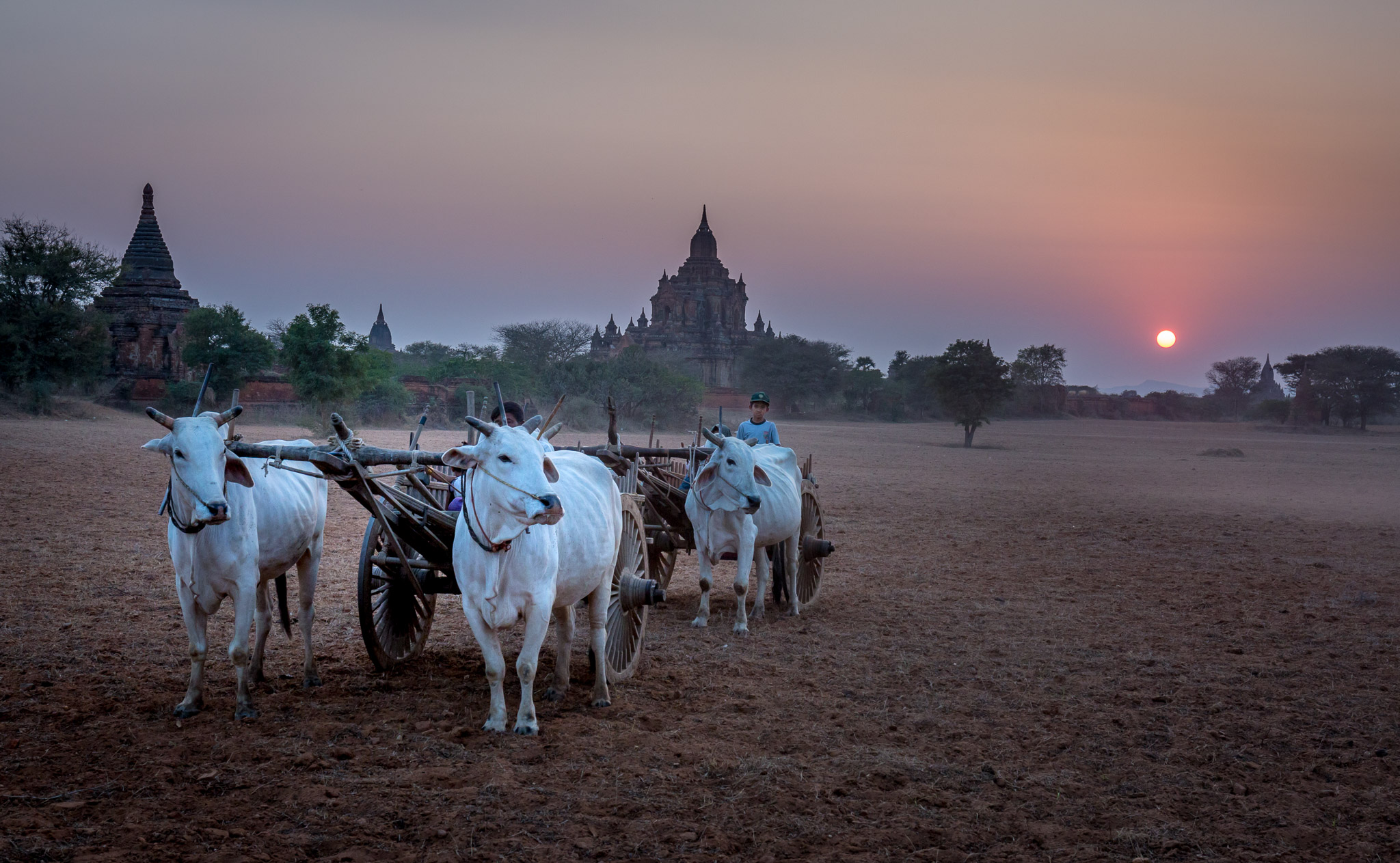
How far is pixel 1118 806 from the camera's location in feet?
14.1

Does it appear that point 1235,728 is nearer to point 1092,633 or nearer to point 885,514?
point 1092,633

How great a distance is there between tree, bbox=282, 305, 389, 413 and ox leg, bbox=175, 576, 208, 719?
75.6 ft

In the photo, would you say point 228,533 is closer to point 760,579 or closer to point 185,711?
point 185,711

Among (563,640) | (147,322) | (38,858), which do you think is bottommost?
(38,858)

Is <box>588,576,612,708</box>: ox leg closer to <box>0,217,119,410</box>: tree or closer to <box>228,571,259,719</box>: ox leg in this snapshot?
<box>228,571,259,719</box>: ox leg

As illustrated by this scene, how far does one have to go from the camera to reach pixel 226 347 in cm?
3086

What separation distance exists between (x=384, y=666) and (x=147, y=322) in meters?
34.0

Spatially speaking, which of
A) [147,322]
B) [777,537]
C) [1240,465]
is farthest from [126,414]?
[1240,465]

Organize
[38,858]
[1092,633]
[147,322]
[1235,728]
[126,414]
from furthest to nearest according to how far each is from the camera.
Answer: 1. [147,322]
2. [126,414]
3. [1092,633]
4. [1235,728]
5. [38,858]

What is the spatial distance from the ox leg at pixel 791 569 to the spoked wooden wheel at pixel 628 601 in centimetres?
218

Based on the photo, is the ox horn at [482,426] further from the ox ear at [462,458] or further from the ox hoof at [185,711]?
the ox hoof at [185,711]

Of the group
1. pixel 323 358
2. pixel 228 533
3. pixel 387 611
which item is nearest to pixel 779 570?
pixel 387 611

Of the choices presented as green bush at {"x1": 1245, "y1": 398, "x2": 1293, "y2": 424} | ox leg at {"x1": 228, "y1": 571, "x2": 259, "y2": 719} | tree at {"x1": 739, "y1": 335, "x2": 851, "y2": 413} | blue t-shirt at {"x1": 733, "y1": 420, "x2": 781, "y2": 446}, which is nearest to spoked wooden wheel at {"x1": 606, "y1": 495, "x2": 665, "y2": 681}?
ox leg at {"x1": 228, "y1": 571, "x2": 259, "y2": 719}

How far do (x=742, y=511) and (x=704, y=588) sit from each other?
676 mm
